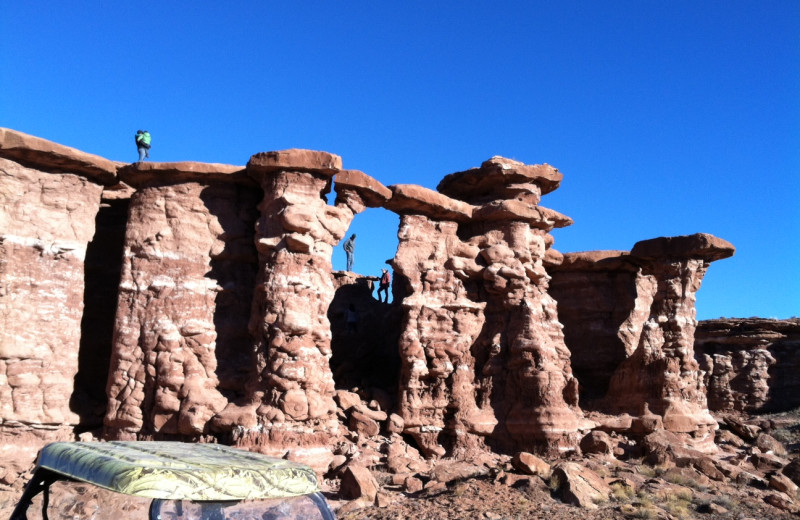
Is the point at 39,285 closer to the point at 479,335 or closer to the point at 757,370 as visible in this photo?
the point at 479,335

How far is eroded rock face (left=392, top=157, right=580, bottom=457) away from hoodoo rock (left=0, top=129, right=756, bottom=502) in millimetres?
40

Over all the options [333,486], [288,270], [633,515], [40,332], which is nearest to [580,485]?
[633,515]

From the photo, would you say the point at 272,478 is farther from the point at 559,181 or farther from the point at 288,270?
the point at 559,181

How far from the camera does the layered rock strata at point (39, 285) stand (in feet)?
→ 34.0

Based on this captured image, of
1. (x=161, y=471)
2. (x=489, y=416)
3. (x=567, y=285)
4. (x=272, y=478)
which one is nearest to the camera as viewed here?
(x=161, y=471)

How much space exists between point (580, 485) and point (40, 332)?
26.8 ft

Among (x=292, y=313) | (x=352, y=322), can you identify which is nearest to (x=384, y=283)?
(x=352, y=322)

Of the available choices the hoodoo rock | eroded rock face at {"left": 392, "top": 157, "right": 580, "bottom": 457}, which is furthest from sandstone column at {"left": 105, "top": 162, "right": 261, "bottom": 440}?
eroded rock face at {"left": 392, "top": 157, "right": 580, "bottom": 457}

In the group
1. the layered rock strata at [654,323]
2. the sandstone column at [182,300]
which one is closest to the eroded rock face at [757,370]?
the layered rock strata at [654,323]

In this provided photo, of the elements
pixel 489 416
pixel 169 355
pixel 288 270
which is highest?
pixel 288 270

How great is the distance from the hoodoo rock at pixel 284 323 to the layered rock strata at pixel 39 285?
25mm

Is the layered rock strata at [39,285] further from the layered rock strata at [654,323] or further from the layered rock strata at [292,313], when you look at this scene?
the layered rock strata at [654,323]

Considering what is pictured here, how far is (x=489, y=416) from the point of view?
13531 millimetres

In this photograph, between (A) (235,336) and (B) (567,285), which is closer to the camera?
(A) (235,336)
